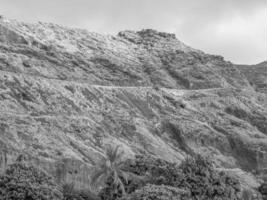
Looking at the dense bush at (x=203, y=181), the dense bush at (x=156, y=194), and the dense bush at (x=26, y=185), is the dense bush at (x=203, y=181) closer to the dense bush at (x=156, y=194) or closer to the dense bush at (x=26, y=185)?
the dense bush at (x=156, y=194)

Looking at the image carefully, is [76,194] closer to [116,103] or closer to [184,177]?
[184,177]

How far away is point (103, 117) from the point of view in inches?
3634

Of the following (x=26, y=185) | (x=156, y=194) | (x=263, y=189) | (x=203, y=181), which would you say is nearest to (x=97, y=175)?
(x=203, y=181)

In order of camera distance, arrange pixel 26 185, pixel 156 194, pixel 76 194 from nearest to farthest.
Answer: pixel 26 185
pixel 156 194
pixel 76 194

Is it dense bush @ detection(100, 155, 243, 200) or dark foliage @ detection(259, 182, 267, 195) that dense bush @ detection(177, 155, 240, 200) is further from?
dark foliage @ detection(259, 182, 267, 195)

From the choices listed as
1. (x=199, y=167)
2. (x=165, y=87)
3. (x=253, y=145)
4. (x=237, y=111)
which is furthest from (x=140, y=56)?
(x=199, y=167)

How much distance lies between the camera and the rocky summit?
76938 mm

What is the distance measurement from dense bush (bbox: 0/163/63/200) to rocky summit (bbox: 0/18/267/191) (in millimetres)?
12827

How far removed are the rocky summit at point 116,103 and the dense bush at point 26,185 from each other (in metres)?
12.8

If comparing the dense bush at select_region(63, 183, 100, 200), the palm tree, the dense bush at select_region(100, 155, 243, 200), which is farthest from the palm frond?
the dense bush at select_region(100, 155, 243, 200)

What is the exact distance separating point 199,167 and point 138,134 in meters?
21.3

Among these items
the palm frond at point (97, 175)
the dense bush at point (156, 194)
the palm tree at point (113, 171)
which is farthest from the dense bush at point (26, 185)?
the palm frond at point (97, 175)

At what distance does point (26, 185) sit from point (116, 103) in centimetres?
4861

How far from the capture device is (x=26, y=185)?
53500 millimetres
